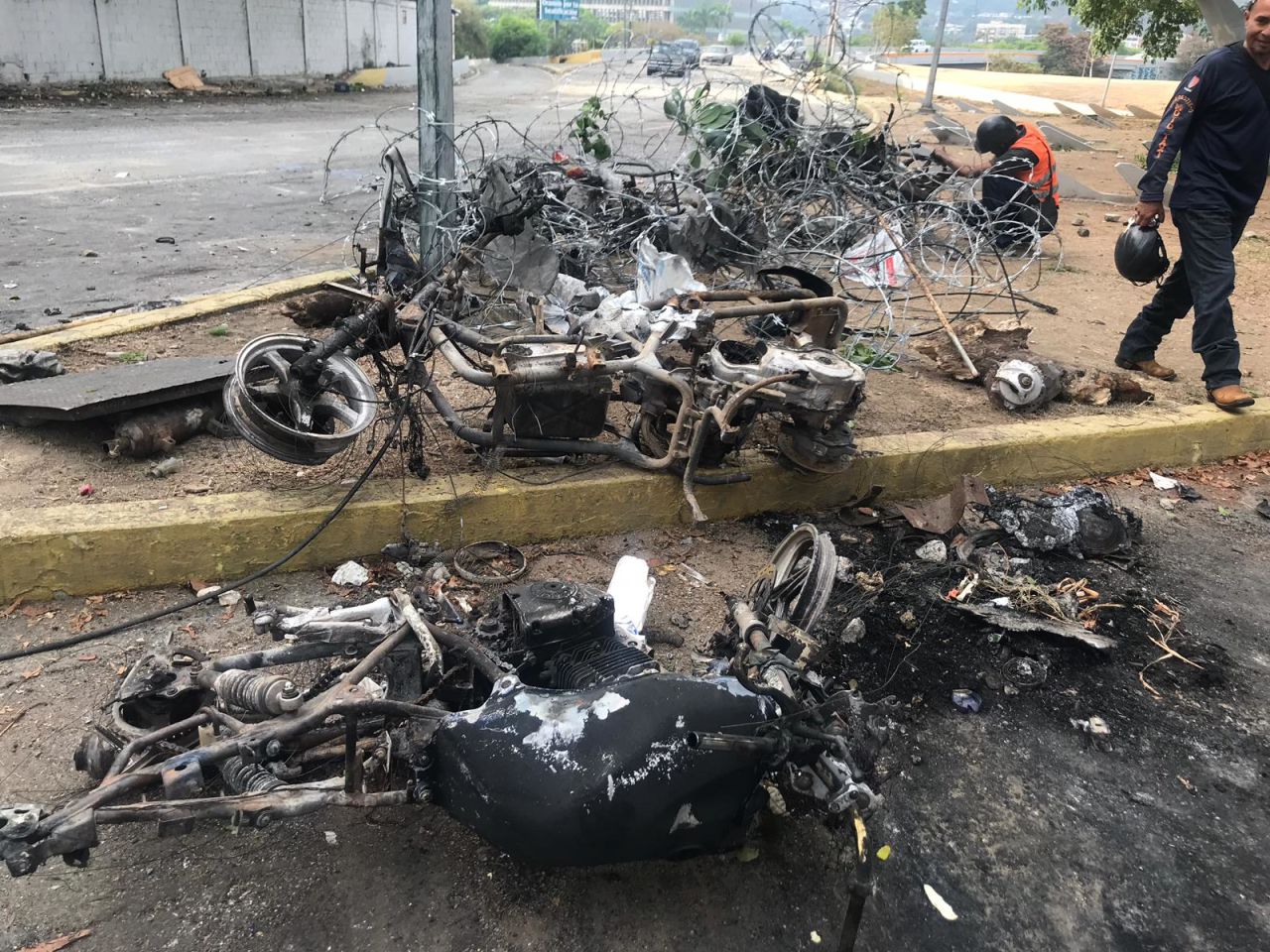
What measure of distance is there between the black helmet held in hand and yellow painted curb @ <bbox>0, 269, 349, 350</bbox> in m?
4.94

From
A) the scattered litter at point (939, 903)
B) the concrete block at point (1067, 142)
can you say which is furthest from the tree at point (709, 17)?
the concrete block at point (1067, 142)

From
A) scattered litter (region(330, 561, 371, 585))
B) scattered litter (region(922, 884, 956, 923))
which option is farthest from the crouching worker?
scattered litter (region(922, 884, 956, 923))

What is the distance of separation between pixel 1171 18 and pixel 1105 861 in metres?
16.9

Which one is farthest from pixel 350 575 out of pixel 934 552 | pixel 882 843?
pixel 934 552

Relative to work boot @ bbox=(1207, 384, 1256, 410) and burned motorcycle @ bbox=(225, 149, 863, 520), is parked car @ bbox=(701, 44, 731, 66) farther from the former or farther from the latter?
work boot @ bbox=(1207, 384, 1256, 410)

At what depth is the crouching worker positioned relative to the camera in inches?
351

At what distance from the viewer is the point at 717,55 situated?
7.62m

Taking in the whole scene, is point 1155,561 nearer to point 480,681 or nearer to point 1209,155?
point 1209,155

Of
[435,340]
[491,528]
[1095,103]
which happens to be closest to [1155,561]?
[491,528]

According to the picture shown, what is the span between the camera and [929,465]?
4.64 meters

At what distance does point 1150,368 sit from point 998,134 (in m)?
4.57

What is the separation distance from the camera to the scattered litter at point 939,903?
2.36 meters

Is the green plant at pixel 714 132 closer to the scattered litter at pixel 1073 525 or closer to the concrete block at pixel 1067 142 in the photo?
the scattered litter at pixel 1073 525

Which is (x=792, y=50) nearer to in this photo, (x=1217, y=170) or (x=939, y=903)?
(x=1217, y=170)
